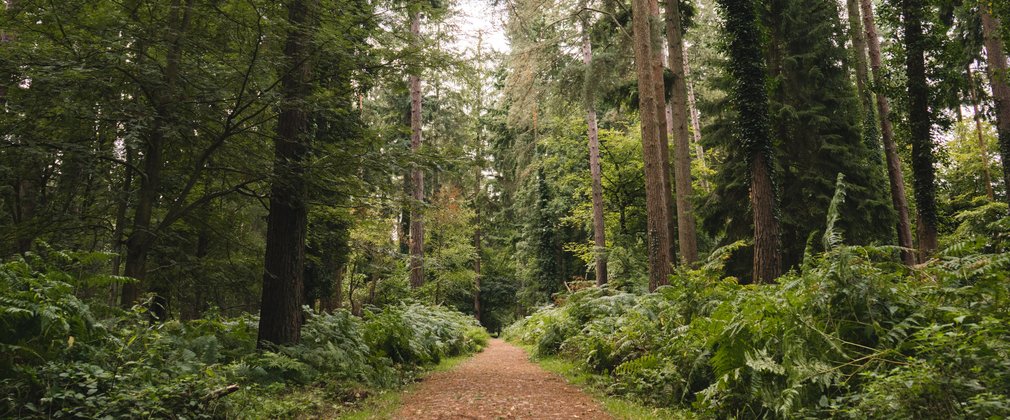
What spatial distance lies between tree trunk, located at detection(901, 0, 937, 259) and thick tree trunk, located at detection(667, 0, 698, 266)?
4.87 metres

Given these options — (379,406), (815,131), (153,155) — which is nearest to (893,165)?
(815,131)

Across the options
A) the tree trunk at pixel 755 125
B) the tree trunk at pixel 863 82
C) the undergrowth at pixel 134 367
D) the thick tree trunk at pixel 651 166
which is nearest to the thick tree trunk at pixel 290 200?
the undergrowth at pixel 134 367

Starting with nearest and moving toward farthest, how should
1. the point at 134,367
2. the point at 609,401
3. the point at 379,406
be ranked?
the point at 134,367 → the point at 379,406 → the point at 609,401

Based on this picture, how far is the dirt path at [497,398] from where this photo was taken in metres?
5.85

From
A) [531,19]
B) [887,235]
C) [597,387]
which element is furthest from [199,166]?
[887,235]

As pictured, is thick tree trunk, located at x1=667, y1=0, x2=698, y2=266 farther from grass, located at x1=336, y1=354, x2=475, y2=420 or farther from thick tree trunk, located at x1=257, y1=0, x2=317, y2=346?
thick tree trunk, located at x1=257, y1=0, x2=317, y2=346

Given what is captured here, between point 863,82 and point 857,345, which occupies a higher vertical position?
point 863,82

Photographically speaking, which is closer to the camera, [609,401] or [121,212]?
[609,401]

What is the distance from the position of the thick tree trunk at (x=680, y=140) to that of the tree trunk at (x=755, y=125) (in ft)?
10.1

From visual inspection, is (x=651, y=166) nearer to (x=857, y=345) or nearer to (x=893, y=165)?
(x=857, y=345)

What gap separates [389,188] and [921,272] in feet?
20.6

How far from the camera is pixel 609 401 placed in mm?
6316

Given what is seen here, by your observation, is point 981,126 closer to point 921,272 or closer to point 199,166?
point 921,272

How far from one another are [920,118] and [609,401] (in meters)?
10.8
